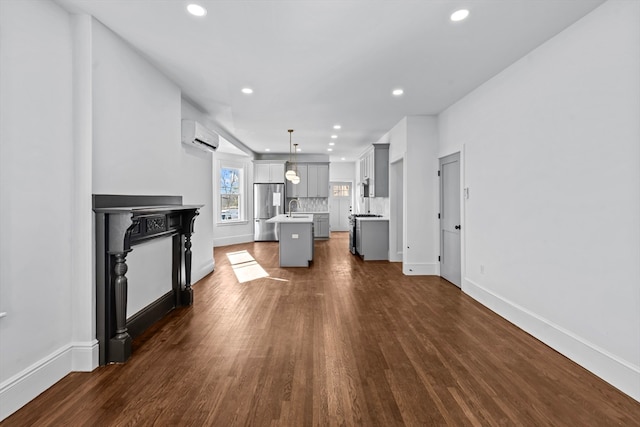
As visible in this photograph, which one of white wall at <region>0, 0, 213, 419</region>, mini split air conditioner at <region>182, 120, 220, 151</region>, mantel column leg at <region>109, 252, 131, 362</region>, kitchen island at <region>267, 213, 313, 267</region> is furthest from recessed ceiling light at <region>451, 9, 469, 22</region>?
kitchen island at <region>267, 213, 313, 267</region>

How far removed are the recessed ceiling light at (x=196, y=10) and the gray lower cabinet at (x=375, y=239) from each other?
16.7ft

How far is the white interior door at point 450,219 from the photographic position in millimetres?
4684

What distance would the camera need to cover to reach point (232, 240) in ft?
29.3

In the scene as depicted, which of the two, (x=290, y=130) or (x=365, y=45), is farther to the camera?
(x=290, y=130)

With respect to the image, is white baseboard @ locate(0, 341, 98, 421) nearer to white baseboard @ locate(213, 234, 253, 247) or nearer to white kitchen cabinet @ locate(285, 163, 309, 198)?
white baseboard @ locate(213, 234, 253, 247)

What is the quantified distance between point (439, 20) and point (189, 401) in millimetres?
3422

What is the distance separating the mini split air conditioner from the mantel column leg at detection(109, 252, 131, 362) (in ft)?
7.71

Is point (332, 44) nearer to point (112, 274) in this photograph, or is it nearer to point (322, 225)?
point (112, 274)

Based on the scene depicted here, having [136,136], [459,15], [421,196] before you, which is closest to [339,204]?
[421,196]

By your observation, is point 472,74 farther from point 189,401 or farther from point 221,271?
point 221,271

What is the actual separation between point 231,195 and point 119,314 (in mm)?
6727

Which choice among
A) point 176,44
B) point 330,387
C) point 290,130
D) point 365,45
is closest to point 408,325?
point 330,387

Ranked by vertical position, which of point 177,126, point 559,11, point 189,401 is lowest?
point 189,401

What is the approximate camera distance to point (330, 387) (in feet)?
6.94
